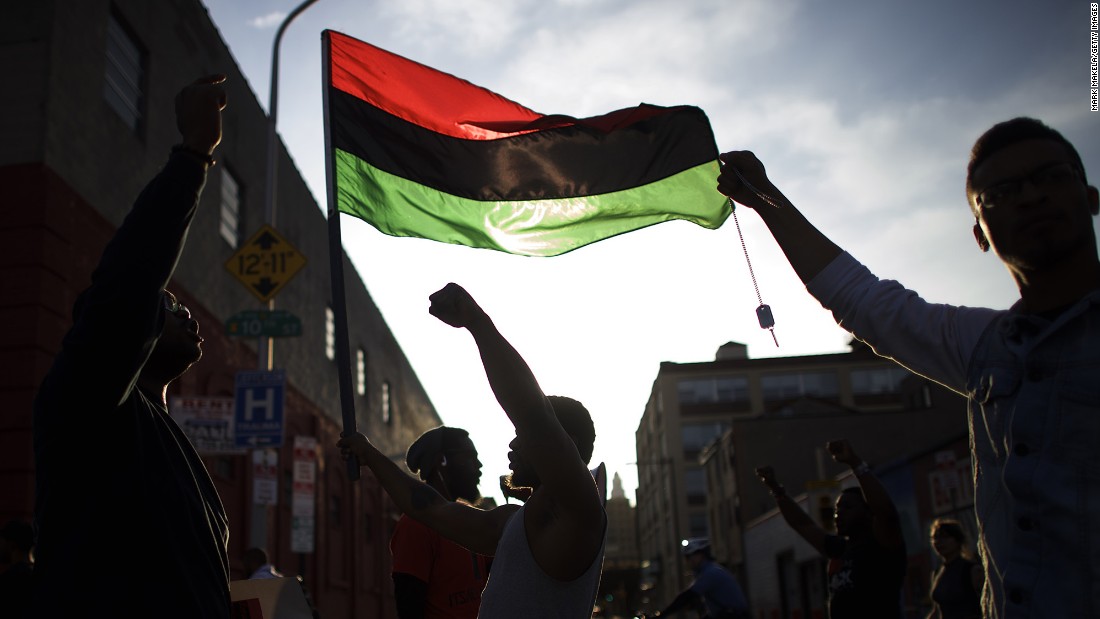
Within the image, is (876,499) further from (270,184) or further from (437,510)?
(270,184)

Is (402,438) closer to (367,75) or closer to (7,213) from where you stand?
(7,213)

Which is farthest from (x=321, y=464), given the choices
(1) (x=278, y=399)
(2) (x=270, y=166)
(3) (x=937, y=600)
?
(3) (x=937, y=600)

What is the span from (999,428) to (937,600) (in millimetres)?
5879

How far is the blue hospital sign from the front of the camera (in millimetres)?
11602

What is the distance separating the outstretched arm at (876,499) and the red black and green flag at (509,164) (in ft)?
Answer: 5.17

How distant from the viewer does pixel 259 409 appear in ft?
38.7

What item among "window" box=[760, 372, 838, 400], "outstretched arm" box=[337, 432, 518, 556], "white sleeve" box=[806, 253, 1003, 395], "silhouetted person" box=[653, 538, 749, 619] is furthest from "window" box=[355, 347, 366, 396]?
"window" box=[760, 372, 838, 400]

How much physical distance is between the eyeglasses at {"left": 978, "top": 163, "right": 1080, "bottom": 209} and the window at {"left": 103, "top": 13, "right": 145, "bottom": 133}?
13232 mm

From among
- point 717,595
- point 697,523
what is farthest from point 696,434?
point 717,595

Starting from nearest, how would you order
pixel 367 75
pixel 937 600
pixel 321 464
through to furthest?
pixel 367 75 < pixel 937 600 < pixel 321 464

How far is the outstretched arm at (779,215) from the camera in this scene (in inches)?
93.0

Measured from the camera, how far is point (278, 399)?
11.9 metres

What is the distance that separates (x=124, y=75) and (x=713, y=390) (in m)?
61.6

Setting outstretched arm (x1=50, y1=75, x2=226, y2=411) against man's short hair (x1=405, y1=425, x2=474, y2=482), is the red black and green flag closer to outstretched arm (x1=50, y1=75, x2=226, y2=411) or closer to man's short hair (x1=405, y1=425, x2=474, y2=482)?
man's short hair (x1=405, y1=425, x2=474, y2=482)
